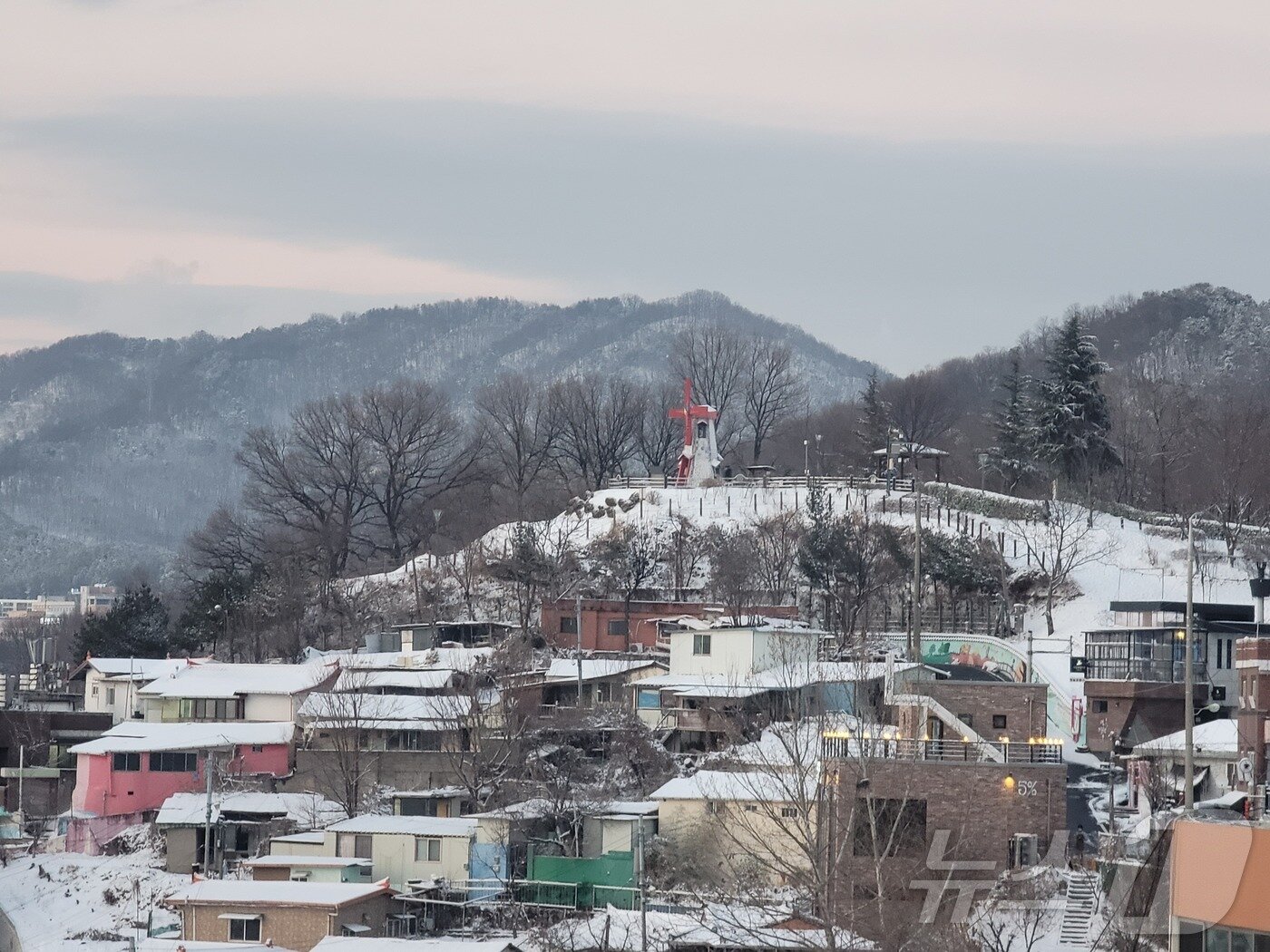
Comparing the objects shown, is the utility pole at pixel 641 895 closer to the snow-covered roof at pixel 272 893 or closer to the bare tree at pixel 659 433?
the snow-covered roof at pixel 272 893

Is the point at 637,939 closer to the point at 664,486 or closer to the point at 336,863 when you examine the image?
the point at 336,863

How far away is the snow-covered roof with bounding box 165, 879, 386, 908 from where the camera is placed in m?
36.8

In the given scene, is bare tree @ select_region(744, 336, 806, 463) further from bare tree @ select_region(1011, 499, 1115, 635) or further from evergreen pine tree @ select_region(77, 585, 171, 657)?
evergreen pine tree @ select_region(77, 585, 171, 657)

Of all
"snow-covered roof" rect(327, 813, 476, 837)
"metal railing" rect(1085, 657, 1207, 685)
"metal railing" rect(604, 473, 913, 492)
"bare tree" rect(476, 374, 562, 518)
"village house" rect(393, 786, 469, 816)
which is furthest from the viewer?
"bare tree" rect(476, 374, 562, 518)

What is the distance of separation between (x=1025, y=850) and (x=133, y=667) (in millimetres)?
37624

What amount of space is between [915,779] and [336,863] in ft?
39.7

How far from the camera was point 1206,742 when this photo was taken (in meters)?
40.9

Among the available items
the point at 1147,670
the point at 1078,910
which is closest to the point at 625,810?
the point at 1147,670

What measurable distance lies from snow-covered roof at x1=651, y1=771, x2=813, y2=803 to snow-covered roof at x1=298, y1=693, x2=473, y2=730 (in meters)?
9.20

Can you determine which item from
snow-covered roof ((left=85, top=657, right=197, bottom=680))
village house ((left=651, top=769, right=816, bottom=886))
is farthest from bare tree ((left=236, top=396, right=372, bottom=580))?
village house ((left=651, top=769, right=816, bottom=886))

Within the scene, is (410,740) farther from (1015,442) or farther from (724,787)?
(1015,442)

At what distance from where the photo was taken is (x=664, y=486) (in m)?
74.8

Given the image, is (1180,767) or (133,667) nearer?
(1180,767)

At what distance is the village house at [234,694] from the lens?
55375 mm
